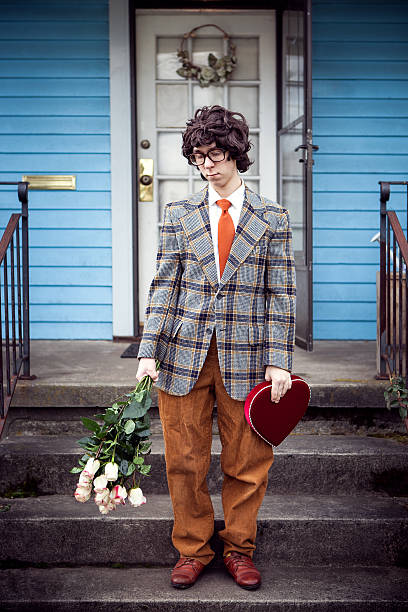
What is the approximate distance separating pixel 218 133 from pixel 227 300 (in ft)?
1.78

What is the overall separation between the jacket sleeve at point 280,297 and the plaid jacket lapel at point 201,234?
0.20 metres

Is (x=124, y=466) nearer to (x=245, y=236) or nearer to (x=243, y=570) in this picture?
(x=243, y=570)

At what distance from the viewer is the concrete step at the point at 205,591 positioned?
215 cm

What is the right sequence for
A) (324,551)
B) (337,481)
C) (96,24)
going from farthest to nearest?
(96,24) < (337,481) < (324,551)

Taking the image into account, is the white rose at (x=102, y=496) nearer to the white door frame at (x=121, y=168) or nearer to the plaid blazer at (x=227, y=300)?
the plaid blazer at (x=227, y=300)

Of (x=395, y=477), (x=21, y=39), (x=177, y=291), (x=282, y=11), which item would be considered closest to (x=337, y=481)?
(x=395, y=477)

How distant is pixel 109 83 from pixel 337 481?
3.09 metres

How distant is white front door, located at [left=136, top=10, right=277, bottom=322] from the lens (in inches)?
178

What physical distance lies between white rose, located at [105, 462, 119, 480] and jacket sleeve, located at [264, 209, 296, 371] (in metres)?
0.60

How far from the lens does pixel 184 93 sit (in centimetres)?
457

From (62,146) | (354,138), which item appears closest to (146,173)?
(62,146)

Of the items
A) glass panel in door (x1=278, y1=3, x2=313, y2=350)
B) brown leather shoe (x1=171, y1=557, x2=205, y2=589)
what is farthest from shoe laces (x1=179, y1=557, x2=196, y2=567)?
glass panel in door (x1=278, y1=3, x2=313, y2=350)

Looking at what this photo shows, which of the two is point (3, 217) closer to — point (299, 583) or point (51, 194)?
point (51, 194)

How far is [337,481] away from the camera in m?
2.76
